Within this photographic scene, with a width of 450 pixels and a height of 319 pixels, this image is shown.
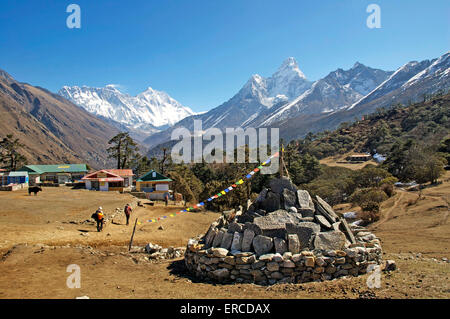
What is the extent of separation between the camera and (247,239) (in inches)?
347

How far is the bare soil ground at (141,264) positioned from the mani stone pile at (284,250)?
42cm

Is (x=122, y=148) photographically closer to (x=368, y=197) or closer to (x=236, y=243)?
(x=368, y=197)

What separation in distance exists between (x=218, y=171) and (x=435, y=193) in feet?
141

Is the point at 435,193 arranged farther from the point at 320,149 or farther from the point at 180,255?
the point at 320,149

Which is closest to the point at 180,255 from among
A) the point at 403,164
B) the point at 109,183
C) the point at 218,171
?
the point at 109,183

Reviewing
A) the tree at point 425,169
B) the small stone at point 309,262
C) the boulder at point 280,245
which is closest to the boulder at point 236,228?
the boulder at point 280,245

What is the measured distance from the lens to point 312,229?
904 cm

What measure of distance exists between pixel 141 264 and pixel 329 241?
21.5 feet

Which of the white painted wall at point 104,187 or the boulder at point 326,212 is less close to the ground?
the boulder at point 326,212

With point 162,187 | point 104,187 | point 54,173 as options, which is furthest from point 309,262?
point 54,173

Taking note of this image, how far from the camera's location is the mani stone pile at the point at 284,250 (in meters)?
8.09

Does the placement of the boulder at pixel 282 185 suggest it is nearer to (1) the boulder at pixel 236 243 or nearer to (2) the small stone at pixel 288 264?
(1) the boulder at pixel 236 243

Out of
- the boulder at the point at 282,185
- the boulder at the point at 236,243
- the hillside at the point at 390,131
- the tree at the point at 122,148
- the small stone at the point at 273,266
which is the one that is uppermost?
the hillside at the point at 390,131

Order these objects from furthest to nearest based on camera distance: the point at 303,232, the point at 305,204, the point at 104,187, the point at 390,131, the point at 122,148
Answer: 1. the point at 390,131
2. the point at 122,148
3. the point at 104,187
4. the point at 305,204
5. the point at 303,232
